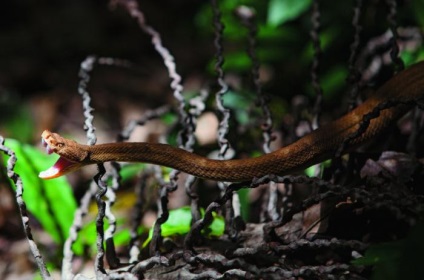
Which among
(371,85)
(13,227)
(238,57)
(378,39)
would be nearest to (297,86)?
(238,57)

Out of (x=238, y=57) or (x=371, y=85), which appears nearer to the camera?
(x=371, y=85)

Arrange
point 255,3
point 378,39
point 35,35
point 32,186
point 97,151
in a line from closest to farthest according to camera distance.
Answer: point 97,151 → point 32,186 → point 378,39 → point 255,3 → point 35,35

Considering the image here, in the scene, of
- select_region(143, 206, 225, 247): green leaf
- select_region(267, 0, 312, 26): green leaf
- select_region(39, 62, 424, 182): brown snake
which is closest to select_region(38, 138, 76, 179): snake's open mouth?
select_region(39, 62, 424, 182): brown snake

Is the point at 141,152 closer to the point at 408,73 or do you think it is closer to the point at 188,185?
the point at 188,185

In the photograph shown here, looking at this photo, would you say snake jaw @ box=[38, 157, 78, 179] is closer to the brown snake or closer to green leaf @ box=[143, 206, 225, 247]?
the brown snake

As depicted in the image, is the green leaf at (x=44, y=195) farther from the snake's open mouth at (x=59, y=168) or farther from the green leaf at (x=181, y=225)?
the green leaf at (x=181, y=225)

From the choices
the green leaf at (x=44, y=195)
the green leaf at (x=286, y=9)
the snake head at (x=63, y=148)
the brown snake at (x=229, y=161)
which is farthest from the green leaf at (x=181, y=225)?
the green leaf at (x=286, y=9)

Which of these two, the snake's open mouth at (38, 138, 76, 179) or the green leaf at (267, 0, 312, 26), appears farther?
the green leaf at (267, 0, 312, 26)
